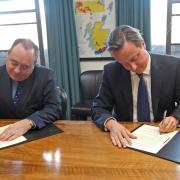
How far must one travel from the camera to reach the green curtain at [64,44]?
352 centimetres

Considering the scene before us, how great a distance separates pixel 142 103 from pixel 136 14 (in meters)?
1.82

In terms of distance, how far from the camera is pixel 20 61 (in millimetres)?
1889

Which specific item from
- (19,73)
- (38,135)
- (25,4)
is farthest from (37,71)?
(25,4)

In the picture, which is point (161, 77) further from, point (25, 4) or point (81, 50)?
point (25, 4)

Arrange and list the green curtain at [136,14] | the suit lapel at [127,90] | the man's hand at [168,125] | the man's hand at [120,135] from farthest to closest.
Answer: the green curtain at [136,14] → the suit lapel at [127,90] → the man's hand at [168,125] → the man's hand at [120,135]

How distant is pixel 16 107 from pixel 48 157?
0.79m

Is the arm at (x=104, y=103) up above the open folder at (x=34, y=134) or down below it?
above

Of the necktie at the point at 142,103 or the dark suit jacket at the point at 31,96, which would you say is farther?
the dark suit jacket at the point at 31,96

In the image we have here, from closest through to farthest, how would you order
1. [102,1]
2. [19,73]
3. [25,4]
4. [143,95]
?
[143,95]
[19,73]
[102,1]
[25,4]

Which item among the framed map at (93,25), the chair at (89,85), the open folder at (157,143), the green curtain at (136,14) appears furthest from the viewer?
the framed map at (93,25)

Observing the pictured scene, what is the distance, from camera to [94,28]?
3.61m

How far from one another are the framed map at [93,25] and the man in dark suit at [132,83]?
5.60ft

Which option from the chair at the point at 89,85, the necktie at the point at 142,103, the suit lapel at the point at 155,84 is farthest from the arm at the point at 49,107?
the chair at the point at 89,85

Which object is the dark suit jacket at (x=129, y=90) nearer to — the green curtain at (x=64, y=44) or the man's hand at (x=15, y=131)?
the man's hand at (x=15, y=131)
